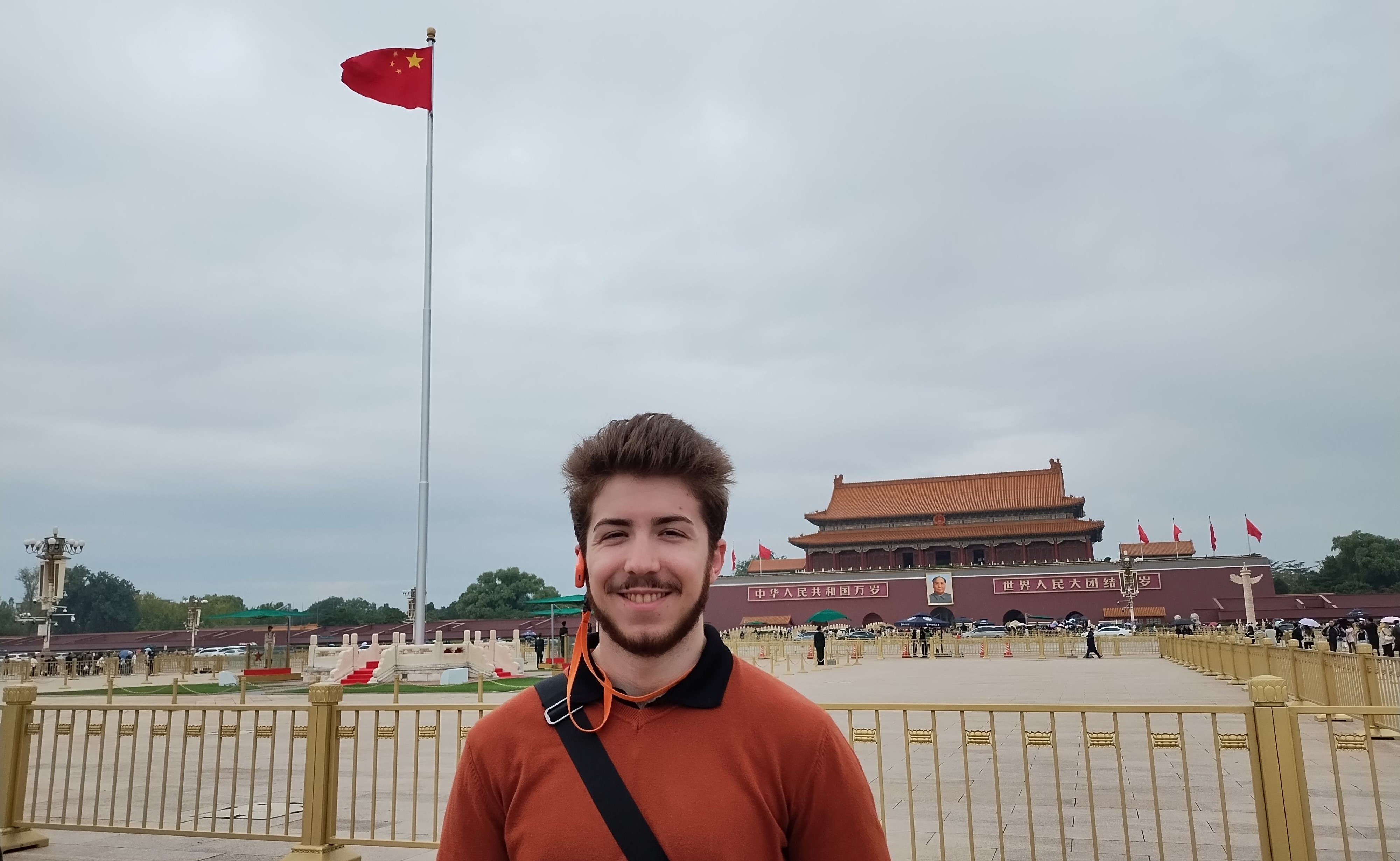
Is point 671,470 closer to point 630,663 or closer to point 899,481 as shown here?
point 630,663

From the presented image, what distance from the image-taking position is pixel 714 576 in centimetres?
168

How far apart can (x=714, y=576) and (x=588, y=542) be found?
25 cm

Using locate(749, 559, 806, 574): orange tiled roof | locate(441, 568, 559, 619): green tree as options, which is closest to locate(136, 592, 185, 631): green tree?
locate(441, 568, 559, 619): green tree

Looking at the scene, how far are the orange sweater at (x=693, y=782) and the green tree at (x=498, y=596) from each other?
5887 cm

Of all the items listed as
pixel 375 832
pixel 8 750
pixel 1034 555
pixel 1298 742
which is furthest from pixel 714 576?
pixel 1034 555

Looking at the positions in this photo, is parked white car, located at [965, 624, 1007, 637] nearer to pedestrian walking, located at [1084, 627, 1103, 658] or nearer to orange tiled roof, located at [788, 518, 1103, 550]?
orange tiled roof, located at [788, 518, 1103, 550]

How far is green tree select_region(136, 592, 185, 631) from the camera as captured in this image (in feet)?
228

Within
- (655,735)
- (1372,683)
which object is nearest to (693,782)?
(655,735)

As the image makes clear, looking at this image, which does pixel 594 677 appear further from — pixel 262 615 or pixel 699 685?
pixel 262 615

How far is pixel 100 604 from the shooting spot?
Result: 64812 millimetres

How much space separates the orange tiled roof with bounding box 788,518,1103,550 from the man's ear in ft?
161

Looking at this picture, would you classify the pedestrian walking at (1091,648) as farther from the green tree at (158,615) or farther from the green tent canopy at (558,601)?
the green tree at (158,615)

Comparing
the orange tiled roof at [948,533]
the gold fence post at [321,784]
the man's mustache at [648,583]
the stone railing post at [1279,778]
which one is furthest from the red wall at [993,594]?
the man's mustache at [648,583]

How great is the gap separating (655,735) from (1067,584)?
47249 mm
